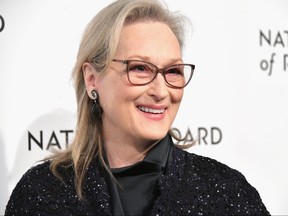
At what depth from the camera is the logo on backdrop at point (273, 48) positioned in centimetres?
199

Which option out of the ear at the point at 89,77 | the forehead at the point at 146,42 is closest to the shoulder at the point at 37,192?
the ear at the point at 89,77

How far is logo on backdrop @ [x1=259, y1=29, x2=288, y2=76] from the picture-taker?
1.99 metres

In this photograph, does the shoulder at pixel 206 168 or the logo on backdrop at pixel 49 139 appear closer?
the shoulder at pixel 206 168

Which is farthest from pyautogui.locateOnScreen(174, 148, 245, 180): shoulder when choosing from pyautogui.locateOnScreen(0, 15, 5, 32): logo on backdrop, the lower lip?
pyautogui.locateOnScreen(0, 15, 5, 32): logo on backdrop

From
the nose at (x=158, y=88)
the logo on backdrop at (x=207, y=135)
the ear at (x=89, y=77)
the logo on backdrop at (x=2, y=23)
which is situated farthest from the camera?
the logo on backdrop at (x=207, y=135)

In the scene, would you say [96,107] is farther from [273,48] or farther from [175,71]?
[273,48]

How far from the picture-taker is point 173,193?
1244 millimetres

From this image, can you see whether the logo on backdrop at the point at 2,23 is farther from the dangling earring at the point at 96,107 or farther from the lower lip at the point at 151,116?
the lower lip at the point at 151,116

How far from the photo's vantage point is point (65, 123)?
69.1 inches

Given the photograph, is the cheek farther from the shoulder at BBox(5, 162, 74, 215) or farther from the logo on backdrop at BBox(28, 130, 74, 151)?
the logo on backdrop at BBox(28, 130, 74, 151)

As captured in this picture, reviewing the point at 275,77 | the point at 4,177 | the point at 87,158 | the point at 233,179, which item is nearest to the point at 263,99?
the point at 275,77

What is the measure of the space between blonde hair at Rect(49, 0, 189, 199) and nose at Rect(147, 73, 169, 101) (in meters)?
0.13

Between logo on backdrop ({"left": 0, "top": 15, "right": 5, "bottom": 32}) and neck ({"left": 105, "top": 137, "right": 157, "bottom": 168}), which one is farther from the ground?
logo on backdrop ({"left": 0, "top": 15, "right": 5, "bottom": 32})

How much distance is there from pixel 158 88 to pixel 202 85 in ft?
2.38
